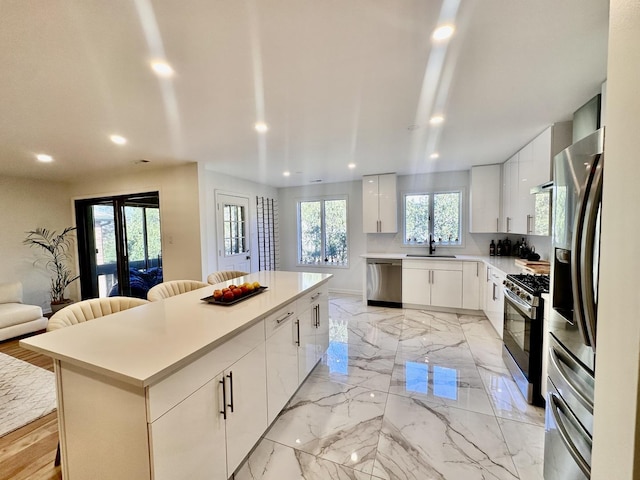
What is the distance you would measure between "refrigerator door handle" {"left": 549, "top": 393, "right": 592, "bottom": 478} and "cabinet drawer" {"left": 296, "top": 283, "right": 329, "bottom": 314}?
1.67m

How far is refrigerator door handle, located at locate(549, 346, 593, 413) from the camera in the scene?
113 cm

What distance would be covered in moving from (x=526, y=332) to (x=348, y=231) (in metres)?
3.90

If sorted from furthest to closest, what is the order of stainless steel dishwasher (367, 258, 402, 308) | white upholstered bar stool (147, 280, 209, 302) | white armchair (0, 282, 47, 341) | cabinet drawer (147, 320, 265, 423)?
stainless steel dishwasher (367, 258, 402, 308)
white armchair (0, 282, 47, 341)
white upholstered bar stool (147, 280, 209, 302)
cabinet drawer (147, 320, 265, 423)

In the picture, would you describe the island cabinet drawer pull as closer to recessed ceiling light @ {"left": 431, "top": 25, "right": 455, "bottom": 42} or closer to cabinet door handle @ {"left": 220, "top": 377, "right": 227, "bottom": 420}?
cabinet door handle @ {"left": 220, "top": 377, "right": 227, "bottom": 420}

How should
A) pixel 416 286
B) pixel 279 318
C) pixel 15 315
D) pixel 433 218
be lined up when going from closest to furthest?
pixel 279 318 < pixel 15 315 < pixel 416 286 < pixel 433 218

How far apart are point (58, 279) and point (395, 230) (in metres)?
6.45

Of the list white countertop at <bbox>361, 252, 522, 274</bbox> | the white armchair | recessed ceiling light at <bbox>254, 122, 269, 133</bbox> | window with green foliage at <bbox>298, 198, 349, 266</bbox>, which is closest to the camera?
recessed ceiling light at <bbox>254, 122, 269, 133</bbox>

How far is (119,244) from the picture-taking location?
196 inches

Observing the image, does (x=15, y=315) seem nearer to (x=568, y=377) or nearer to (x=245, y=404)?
(x=245, y=404)

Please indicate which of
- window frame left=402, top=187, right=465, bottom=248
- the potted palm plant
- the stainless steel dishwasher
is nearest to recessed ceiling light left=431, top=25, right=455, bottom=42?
the stainless steel dishwasher

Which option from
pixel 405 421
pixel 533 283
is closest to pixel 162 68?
pixel 405 421

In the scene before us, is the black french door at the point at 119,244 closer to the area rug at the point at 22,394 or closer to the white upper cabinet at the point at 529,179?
the area rug at the point at 22,394

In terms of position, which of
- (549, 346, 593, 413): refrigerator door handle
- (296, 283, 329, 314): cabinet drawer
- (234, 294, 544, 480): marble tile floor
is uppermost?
(296, 283, 329, 314): cabinet drawer

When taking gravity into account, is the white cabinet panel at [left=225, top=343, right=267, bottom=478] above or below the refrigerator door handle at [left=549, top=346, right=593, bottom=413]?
below
